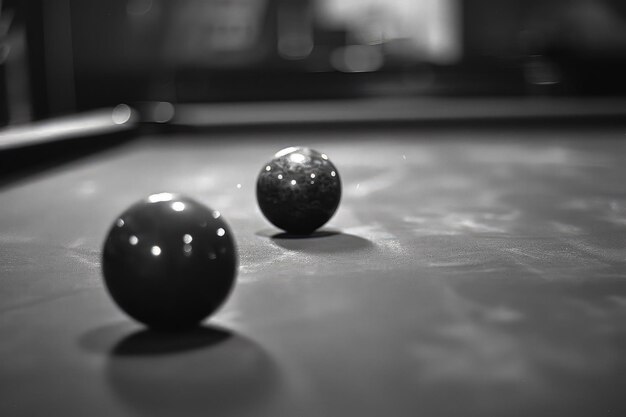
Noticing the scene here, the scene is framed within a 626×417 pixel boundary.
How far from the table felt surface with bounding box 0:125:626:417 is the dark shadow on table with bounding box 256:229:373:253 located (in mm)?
16

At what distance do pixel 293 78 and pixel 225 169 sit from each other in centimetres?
563

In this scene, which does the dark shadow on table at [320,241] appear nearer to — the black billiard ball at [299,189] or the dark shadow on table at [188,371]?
the black billiard ball at [299,189]

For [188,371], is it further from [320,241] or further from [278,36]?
[278,36]

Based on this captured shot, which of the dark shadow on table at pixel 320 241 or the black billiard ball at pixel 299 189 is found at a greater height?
the black billiard ball at pixel 299 189

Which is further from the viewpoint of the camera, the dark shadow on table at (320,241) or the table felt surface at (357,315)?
the dark shadow on table at (320,241)

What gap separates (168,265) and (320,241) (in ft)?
3.19

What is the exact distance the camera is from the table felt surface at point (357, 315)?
1.20 meters

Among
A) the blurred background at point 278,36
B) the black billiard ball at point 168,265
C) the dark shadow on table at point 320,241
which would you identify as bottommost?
the dark shadow on table at point 320,241

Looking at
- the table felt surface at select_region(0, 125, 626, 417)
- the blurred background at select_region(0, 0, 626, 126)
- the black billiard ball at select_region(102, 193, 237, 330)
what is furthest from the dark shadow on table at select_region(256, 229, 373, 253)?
the blurred background at select_region(0, 0, 626, 126)

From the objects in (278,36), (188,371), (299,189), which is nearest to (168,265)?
(188,371)

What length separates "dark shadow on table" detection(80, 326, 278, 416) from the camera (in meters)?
1.17

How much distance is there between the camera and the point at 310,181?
8.12 ft

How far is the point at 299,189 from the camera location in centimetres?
246

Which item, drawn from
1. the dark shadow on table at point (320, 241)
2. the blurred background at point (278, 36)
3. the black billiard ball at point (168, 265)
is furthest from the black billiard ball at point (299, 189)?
the blurred background at point (278, 36)
